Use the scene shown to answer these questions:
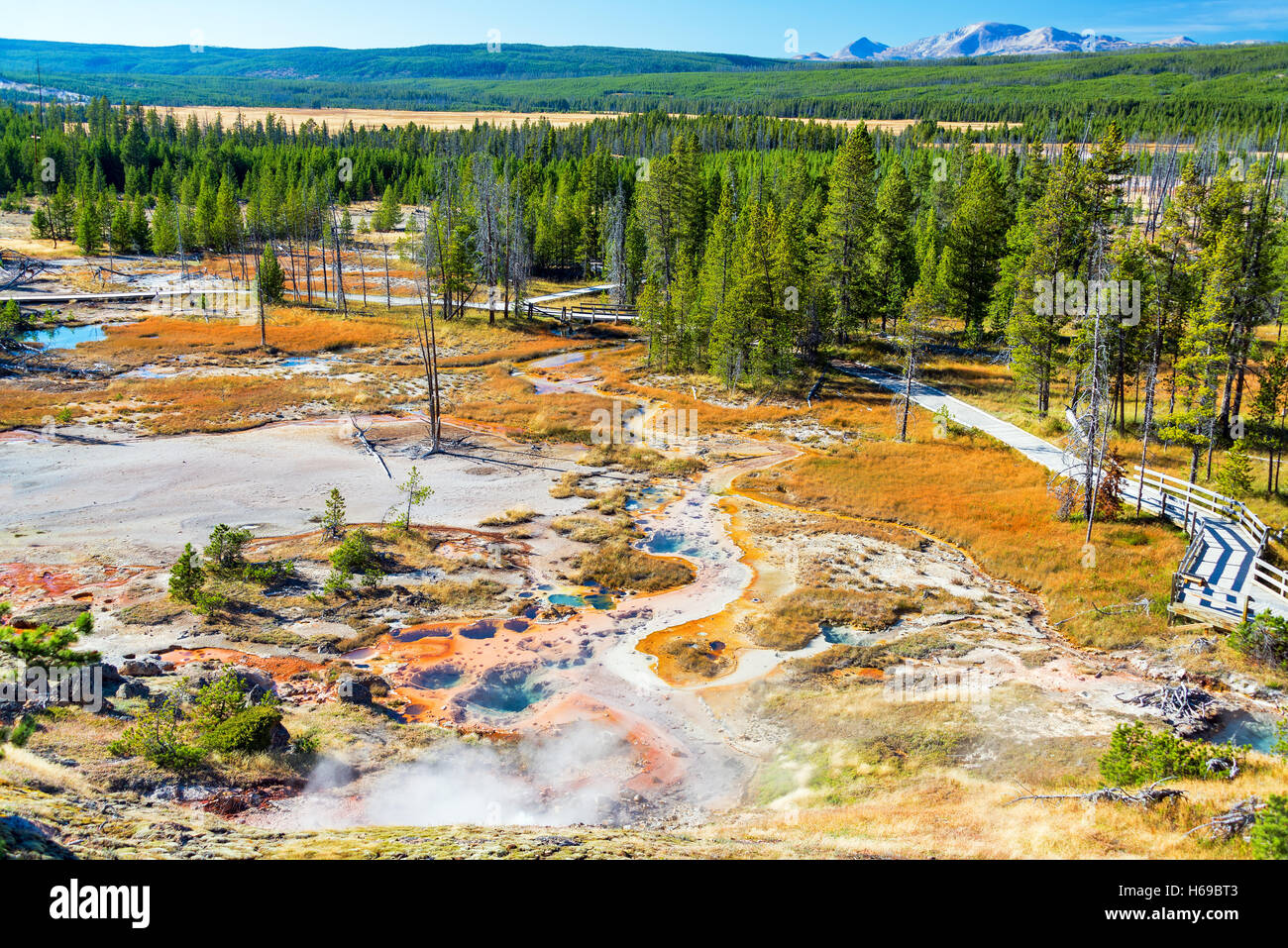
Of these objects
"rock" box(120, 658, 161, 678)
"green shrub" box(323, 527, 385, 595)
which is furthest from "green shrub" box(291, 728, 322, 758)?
"green shrub" box(323, 527, 385, 595)

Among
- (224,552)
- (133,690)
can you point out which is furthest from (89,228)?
(133,690)

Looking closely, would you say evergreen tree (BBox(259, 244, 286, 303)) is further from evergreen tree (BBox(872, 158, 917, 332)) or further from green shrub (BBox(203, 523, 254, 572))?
green shrub (BBox(203, 523, 254, 572))

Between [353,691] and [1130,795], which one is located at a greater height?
[1130,795]

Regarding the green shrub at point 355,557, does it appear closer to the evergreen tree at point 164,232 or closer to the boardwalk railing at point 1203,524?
the boardwalk railing at point 1203,524

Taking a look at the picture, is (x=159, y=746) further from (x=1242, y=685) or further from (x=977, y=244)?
(x=977, y=244)

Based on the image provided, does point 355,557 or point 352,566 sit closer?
point 355,557

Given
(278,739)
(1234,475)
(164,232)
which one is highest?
(164,232)
